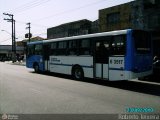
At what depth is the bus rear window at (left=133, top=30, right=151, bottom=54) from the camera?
12.7m

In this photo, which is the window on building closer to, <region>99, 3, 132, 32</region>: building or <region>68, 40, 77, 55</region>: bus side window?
<region>99, 3, 132, 32</region>: building

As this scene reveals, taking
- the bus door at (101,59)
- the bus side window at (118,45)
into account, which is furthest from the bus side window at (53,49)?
the bus side window at (118,45)

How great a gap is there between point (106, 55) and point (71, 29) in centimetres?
3425

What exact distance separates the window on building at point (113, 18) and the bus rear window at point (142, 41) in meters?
19.3

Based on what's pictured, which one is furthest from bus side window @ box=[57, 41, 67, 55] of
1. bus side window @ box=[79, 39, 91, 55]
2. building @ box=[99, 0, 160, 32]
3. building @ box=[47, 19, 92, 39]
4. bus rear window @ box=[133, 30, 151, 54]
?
building @ box=[47, 19, 92, 39]

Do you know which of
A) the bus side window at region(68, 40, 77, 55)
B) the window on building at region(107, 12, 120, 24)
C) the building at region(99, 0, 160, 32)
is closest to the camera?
the bus side window at region(68, 40, 77, 55)

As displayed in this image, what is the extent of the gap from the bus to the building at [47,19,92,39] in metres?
25.6

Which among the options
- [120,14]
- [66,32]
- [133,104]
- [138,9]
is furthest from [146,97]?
[66,32]

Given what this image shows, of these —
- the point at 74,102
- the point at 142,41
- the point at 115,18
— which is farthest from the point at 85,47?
the point at 115,18

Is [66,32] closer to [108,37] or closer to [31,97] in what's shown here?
[108,37]

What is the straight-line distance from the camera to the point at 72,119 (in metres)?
7.09

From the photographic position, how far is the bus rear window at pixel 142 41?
41.6ft

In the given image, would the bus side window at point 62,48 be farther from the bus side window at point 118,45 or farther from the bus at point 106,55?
the bus side window at point 118,45

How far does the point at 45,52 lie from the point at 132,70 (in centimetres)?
1004
